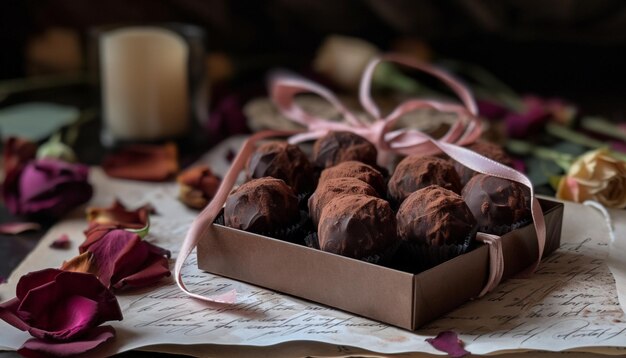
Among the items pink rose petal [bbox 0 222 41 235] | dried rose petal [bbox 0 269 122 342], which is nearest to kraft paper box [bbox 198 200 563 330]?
dried rose petal [bbox 0 269 122 342]

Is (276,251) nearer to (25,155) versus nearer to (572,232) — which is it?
(572,232)

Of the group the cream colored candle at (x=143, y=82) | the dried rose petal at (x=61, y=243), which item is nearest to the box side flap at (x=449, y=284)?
the dried rose petal at (x=61, y=243)

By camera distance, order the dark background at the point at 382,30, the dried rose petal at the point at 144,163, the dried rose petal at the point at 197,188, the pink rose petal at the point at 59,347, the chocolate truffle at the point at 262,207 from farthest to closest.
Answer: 1. the dark background at the point at 382,30
2. the dried rose petal at the point at 144,163
3. the dried rose petal at the point at 197,188
4. the chocolate truffle at the point at 262,207
5. the pink rose petal at the point at 59,347

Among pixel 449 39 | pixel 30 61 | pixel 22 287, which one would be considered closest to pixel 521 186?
pixel 22 287

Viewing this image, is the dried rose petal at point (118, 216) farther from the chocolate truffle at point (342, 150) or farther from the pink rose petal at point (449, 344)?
the pink rose petal at point (449, 344)

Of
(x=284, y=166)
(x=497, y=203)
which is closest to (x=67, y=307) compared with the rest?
(x=284, y=166)

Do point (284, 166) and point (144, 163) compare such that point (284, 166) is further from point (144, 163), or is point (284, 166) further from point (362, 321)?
point (144, 163)
